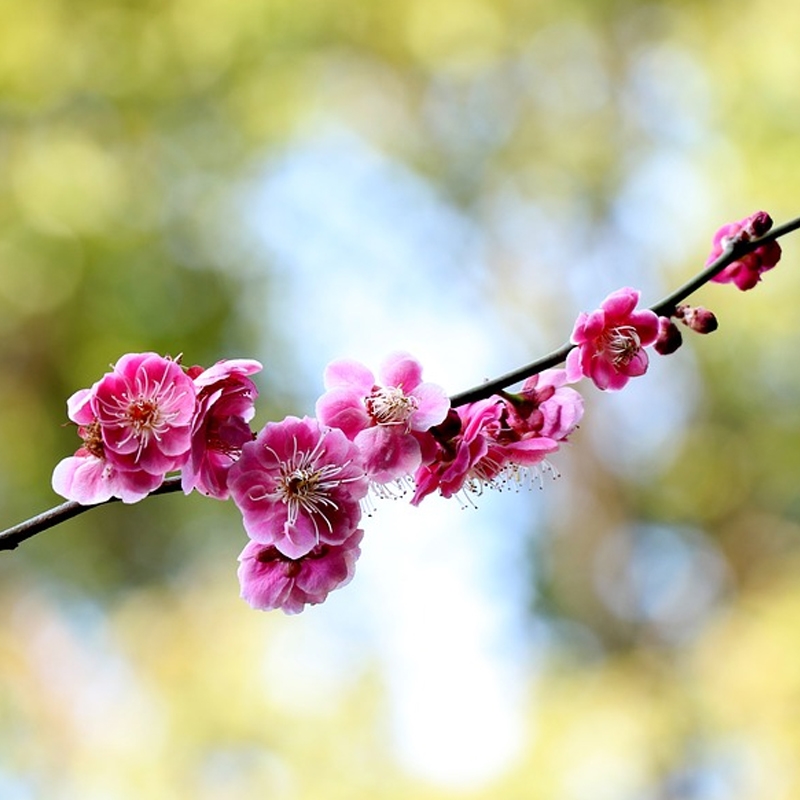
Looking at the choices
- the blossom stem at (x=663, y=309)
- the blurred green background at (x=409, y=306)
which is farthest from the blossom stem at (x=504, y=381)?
the blurred green background at (x=409, y=306)

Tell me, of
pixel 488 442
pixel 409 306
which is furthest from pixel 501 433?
pixel 409 306

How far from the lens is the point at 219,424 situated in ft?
1.58

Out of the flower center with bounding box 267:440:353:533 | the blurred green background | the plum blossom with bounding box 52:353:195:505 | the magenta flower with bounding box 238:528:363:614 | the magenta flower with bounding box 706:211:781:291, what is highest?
the blurred green background

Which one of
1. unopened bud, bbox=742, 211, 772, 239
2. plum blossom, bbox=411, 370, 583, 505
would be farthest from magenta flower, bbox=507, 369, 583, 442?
unopened bud, bbox=742, 211, 772, 239

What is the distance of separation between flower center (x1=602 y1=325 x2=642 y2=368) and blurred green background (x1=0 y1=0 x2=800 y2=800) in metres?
1.96

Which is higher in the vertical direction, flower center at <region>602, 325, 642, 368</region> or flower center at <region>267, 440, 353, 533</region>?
flower center at <region>602, 325, 642, 368</region>

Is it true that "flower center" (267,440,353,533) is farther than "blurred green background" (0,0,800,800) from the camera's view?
No

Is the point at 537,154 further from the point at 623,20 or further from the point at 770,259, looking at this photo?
the point at 770,259

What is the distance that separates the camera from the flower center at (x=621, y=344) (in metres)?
0.52

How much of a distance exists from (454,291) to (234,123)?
74cm

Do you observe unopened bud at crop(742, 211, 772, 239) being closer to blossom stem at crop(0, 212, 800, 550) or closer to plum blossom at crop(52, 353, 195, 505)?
blossom stem at crop(0, 212, 800, 550)

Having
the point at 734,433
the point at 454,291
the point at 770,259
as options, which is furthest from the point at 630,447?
the point at 770,259

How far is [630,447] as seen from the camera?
115 inches

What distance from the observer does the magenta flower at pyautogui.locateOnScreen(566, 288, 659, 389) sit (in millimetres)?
517
